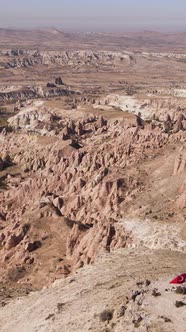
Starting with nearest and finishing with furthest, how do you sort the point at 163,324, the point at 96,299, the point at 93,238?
the point at 163,324 → the point at 96,299 → the point at 93,238

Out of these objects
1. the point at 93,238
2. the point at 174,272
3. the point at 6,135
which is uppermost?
the point at 174,272

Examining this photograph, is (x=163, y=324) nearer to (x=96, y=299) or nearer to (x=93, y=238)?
(x=96, y=299)

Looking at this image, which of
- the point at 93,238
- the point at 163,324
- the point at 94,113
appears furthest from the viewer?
the point at 94,113

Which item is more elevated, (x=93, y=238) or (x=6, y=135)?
(x=93, y=238)

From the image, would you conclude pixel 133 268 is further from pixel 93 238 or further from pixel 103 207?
pixel 103 207

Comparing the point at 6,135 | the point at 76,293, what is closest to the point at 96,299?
the point at 76,293

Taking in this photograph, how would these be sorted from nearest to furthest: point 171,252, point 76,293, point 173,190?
point 76,293 < point 171,252 < point 173,190

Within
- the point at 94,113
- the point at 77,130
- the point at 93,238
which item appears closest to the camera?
the point at 93,238

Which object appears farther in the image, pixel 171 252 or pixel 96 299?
pixel 171 252

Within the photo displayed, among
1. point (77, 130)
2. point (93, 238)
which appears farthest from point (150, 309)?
point (77, 130)
